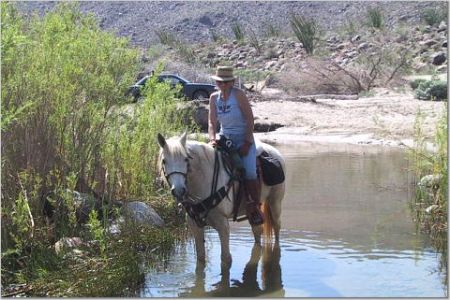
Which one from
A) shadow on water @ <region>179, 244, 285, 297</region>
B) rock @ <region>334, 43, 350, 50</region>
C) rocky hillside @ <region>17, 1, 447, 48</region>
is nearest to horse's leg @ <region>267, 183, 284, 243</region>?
Result: shadow on water @ <region>179, 244, 285, 297</region>

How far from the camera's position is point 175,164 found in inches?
291

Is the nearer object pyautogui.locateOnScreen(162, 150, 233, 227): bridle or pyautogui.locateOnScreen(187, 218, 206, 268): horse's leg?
pyautogui.locateOnScreen(162, 150, 233, 227): bridle

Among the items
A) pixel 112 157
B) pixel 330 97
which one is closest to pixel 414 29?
pixel 330 97

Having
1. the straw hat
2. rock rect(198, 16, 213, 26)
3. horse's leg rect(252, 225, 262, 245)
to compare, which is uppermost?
rock rect(198, 16, 213, 26)

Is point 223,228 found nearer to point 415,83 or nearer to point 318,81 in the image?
point 415,83

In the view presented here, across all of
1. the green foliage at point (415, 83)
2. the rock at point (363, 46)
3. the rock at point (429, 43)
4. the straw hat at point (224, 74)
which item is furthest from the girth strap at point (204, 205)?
the rock at point (363, 46)

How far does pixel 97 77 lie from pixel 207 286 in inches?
123

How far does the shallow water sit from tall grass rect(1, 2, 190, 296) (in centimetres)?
81

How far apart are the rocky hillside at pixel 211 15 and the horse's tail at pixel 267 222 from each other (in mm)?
61808

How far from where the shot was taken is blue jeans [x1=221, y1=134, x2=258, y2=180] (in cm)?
838

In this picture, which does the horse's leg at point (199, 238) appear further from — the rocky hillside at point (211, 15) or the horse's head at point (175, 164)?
the rocky hillside at point (211, 15)

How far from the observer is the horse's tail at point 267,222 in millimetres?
9750

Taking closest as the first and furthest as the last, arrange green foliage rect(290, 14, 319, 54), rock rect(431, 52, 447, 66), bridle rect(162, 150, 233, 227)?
bridle rect(162, 150, 233, 227)
rock rect(431, 52, 447, 66)
green foliage rect(290, 14, 319, 54)

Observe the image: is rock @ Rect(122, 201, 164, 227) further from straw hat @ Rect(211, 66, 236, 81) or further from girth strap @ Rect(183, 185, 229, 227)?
straw hat @ Rect(211, 66, 236, 81)
